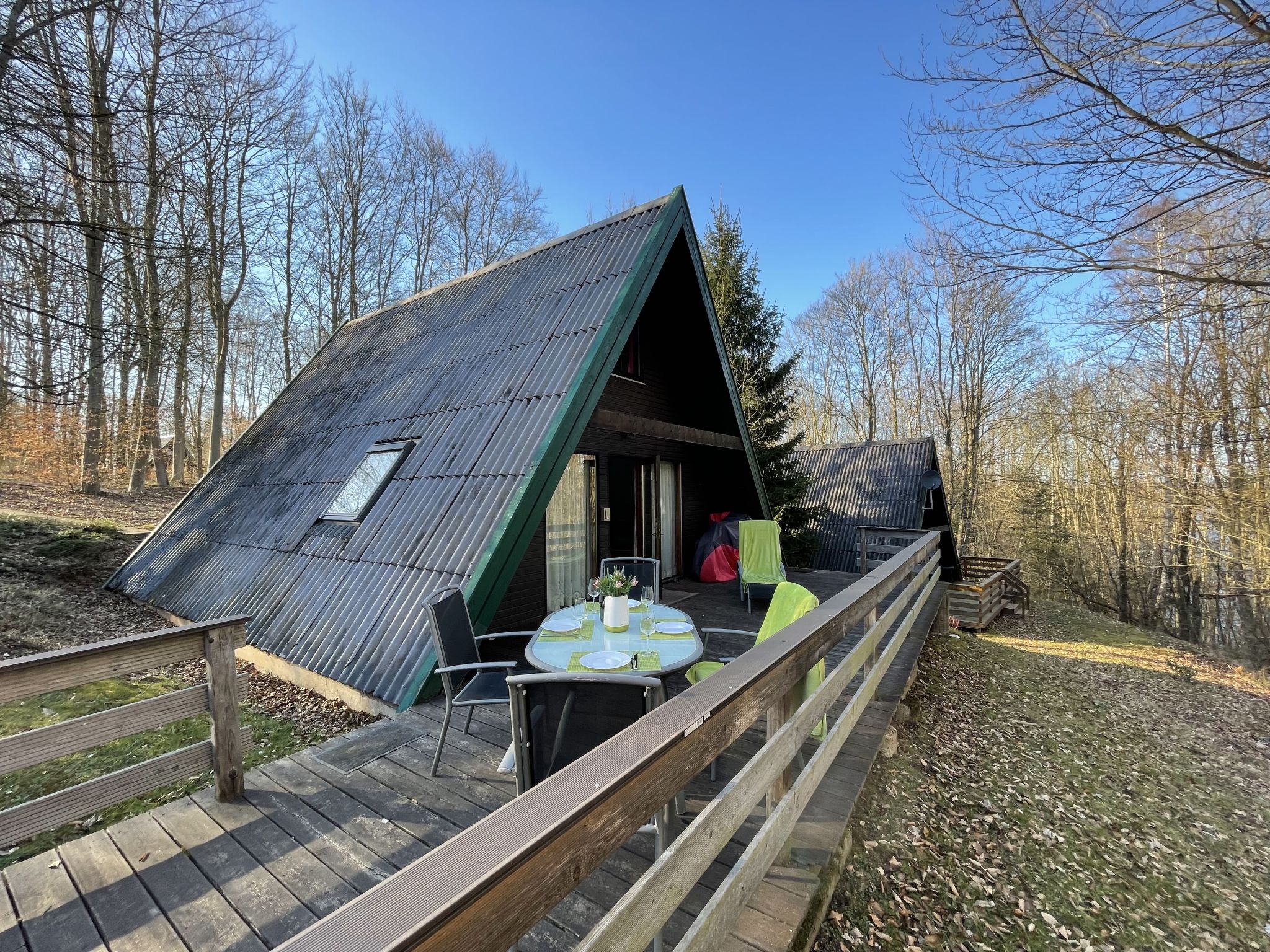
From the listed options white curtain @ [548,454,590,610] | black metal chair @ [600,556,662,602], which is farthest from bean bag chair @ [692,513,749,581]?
black metal chair @ [600,556,662,602]

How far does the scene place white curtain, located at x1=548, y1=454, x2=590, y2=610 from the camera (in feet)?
19.7

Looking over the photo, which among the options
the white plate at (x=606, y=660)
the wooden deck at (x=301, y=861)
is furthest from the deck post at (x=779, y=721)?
the white plate at (x=606, y=660)

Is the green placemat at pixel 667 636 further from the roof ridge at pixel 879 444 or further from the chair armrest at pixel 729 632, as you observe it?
the roof ridge at pixel 879 444

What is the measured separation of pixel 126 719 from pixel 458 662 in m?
1.41

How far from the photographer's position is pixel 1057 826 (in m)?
Result: 3.63

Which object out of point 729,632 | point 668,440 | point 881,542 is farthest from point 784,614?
point 881,542

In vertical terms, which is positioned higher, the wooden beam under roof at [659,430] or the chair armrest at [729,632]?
the wooden beam under roof at [659,430]

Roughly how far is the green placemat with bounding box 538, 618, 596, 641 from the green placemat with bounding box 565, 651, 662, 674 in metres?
0.38

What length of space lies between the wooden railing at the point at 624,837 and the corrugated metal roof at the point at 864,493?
12.9 metres

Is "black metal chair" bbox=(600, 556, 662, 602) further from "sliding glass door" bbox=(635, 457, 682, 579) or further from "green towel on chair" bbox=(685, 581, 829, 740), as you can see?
"sliding glass door" bbox=(635, 457, 682, 579)

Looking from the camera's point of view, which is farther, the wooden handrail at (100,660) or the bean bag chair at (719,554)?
the bean bag chair at (719,554)

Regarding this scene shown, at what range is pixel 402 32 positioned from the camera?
8492mm

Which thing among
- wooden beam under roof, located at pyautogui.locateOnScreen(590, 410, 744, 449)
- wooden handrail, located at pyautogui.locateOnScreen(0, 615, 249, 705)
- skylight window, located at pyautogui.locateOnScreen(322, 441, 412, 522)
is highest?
wooden beam under roof, located at pyautogui.locateOnScreen(590, 410, 744, 449)

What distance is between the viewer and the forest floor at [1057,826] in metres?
2.62
